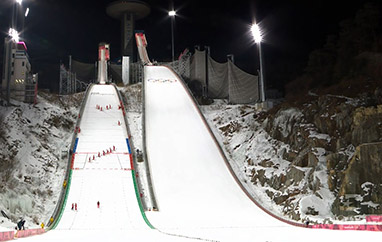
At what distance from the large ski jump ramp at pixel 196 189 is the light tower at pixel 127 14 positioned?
2928 cm

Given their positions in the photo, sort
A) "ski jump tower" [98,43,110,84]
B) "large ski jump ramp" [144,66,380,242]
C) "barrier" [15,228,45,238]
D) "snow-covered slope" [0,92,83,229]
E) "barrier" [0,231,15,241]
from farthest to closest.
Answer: "ski jump tower" [98,43,110,84] < "snow-covered slope" [0,92,83,229] < "large ski jump ramp" [144,66,380,242] < "barrier" [15,228,45,238] < "barrier" [0,231,15,241]

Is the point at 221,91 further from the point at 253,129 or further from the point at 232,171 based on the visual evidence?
the point at 232,171

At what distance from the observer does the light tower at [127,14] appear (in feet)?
183

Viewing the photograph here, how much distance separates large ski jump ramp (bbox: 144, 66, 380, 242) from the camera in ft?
35.0

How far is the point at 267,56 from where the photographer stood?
41188 millimetres

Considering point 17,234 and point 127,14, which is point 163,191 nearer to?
point 17,234

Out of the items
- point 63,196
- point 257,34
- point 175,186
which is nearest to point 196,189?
point 175,186

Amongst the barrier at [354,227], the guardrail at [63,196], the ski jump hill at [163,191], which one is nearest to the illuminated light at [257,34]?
the ski jump hill at [163,191]

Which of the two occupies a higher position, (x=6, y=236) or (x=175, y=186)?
(x=175, y=186)

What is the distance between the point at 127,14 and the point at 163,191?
45746mm

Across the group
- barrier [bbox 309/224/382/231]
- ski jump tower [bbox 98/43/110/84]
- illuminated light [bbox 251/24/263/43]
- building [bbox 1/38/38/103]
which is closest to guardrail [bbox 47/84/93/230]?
building [bbox 1/38/38/103]

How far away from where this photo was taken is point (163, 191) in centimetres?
1683

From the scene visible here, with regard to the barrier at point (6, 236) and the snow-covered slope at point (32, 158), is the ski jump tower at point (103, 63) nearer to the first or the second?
the snow-covered slope at point (32, 158)

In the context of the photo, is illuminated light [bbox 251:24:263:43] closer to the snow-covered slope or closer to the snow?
the snow
